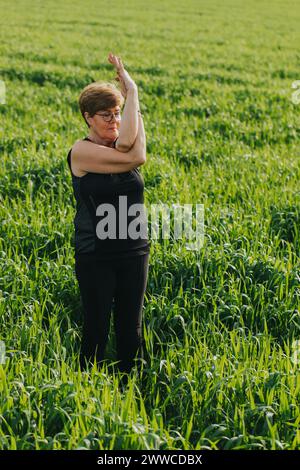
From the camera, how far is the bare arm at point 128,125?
3740 mm

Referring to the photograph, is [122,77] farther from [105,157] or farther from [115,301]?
[115,301]

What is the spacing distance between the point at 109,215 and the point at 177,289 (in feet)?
5.30

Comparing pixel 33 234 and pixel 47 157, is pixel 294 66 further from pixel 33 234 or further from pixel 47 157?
pixel 33 234

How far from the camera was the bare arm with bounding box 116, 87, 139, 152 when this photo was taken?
3.74 meters

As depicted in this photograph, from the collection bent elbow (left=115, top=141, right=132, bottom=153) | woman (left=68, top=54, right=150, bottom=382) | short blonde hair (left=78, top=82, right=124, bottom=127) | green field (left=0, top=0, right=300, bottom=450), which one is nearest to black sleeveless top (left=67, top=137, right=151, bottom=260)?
woman (left=68, top=54, right=150, bottom=382)

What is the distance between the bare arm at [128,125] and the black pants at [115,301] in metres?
0.71

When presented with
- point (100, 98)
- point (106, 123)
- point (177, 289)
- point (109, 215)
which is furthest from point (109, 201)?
point (177, 289)

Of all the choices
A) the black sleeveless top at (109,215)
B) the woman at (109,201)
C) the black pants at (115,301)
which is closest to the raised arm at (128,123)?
the woman at (109,201)

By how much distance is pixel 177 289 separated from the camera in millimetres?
5266

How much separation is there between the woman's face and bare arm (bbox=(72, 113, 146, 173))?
112mm

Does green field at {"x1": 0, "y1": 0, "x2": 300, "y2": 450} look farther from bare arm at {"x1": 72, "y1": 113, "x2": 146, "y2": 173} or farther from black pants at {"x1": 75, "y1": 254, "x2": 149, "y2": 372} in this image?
bare arm at {"x1": 72, "y1": 113, "x2": 146, "y2": 173}

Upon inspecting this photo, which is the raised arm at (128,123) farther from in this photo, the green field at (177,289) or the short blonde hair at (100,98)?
the green field at (177,289)

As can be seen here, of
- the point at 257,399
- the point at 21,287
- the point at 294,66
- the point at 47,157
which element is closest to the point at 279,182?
the point at 47,157

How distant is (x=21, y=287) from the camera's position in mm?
5254
